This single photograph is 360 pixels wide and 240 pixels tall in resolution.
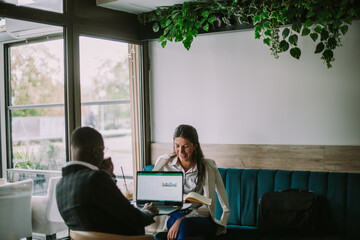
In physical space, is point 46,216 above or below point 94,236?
below

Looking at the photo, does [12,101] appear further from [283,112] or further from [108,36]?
[283,112]

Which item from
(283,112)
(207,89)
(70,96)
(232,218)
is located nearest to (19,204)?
(70,96)

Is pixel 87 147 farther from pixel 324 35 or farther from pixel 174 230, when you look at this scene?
pixel 324 35

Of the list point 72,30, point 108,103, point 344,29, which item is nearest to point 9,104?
point 72,30

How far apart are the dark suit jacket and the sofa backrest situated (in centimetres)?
172

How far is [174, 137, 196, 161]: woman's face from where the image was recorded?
12.1ft

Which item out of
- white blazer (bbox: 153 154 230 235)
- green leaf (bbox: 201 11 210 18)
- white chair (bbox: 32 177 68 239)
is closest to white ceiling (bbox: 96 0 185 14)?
green leaf (bbox: 201 11 210 18)

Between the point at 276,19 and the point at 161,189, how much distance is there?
187 cm

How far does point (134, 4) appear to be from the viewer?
4367mm

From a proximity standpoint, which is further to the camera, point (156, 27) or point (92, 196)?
point (156, 27)

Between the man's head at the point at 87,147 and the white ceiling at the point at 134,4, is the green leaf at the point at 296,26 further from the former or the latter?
the man's head at the point at 87,147

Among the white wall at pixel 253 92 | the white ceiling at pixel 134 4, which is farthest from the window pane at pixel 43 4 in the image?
the white wall at pixel 253 92

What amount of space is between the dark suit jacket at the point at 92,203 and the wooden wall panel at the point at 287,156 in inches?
81.1

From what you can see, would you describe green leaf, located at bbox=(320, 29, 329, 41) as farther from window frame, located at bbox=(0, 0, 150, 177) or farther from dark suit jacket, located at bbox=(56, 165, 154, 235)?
dark suit jacket, located at bbox=(56, 165, 154, 235)
